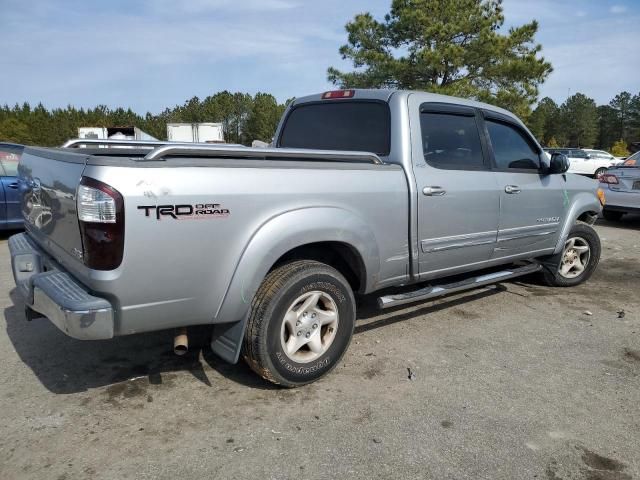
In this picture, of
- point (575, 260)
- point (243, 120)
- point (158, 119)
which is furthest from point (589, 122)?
point (575, 260)

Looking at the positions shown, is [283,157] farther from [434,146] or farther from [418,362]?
[418,362]

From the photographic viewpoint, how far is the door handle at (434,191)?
3701 millimetres

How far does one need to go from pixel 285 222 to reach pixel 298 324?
672 mm

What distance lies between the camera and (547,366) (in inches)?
144

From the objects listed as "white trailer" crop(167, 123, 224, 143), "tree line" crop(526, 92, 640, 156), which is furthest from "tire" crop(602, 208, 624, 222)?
"tree line" crop(526, 92, 640, 156)

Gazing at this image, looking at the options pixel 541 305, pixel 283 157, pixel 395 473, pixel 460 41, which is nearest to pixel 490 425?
pixel 395 473

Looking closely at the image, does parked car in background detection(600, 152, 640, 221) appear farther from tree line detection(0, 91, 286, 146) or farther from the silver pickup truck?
tree line detection(0, 91, 286, 146)

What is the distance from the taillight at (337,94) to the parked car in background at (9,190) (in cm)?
597

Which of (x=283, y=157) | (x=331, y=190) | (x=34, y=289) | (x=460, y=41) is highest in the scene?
(x=460, y=41)

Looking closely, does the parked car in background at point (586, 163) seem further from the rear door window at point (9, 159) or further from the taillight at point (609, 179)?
the rear door window at point (9, 159)

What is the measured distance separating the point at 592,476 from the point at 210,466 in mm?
1816

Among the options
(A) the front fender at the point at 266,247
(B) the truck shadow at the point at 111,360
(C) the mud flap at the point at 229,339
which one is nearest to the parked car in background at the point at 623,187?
(A) the front fender at the point at 266,247

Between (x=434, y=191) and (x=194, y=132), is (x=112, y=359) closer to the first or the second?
(x=434, y=191)

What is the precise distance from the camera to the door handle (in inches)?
146
